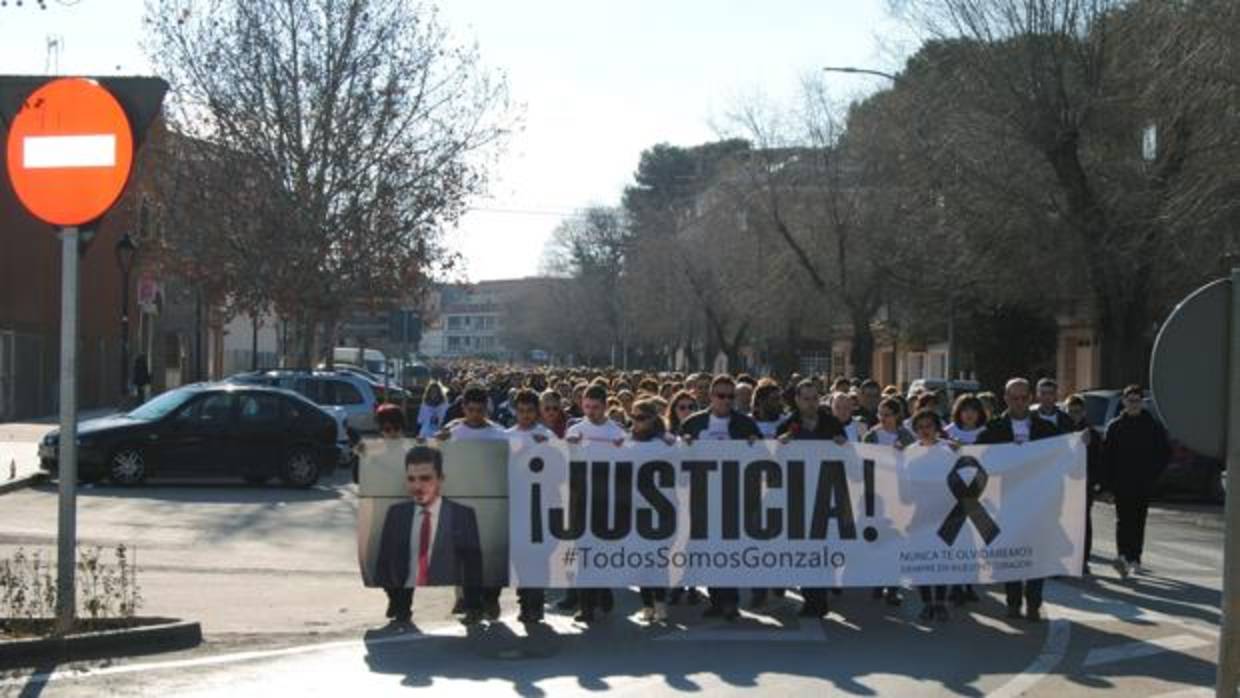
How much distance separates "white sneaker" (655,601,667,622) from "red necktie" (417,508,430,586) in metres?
1.72

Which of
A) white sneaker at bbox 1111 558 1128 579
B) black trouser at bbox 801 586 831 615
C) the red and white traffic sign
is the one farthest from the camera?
white sneaker at bbox 1111 558 1128 579

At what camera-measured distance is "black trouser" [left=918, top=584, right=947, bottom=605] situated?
11532 millimetres

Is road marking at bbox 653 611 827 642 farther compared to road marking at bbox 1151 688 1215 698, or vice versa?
road marking at bbox 653 611 827 642

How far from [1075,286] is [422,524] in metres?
23.5

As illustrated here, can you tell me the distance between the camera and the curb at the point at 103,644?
883 cm

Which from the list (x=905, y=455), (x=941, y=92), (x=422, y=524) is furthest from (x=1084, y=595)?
(x=941, y=92)

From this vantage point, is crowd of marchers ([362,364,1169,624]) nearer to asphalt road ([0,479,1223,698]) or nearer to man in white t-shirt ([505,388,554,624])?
man in white t-shirt ([505,388,554,624])

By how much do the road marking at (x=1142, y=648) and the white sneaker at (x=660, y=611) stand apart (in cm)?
302

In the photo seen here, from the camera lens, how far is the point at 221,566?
13.8 m

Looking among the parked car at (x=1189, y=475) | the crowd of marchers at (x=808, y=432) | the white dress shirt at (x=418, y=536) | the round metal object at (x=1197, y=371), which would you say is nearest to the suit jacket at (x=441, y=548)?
the white dress shirt at (x=418, y=536)

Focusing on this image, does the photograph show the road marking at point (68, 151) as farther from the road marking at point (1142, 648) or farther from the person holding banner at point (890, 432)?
the road marking at point (1142, 648)

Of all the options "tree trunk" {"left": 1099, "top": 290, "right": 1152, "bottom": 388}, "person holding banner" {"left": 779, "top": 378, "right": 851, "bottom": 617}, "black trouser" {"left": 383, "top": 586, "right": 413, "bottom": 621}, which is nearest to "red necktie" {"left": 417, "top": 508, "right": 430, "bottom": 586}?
"black trouser" {"left": 383, "top": 586, "right": 413, "bottom": 621}

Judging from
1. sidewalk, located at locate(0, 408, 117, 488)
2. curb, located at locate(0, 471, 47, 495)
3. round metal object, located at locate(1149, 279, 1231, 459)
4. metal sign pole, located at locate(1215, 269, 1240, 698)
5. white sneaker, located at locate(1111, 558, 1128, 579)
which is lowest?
white sneaker, located at locate(1111, 558, 1128, 579)

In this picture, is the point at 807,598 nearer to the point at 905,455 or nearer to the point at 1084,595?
the point at 905,455
